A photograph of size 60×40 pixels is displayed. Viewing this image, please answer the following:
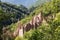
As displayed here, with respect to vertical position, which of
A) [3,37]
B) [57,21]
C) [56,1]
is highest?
[56,1]

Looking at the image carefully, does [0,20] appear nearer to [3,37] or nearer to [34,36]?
[3,37]

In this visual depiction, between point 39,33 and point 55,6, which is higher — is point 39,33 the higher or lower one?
the lower one

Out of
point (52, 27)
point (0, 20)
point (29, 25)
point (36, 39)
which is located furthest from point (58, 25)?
point (29, 25)

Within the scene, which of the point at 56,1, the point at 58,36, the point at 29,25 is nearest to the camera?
the point at 58,36

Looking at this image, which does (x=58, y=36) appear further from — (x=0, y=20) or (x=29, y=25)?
(x=29, y=25)

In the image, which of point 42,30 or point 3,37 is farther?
point 3,37

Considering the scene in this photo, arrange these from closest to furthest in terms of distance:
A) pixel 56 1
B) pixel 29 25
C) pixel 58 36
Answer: pixel 58 36, pixel 56 1, pixel 29 25

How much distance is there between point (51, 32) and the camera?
3219 cm

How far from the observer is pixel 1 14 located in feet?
155

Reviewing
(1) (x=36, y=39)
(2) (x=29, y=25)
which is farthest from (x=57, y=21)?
(2) (x=29, y=25)

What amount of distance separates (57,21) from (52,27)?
1.01 meters

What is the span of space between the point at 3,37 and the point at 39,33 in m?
13.5

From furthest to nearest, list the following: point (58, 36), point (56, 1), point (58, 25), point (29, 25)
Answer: point (29, 25)
point (56, 1)
point (58, 25)
point (58, 36)

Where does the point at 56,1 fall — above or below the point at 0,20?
above
